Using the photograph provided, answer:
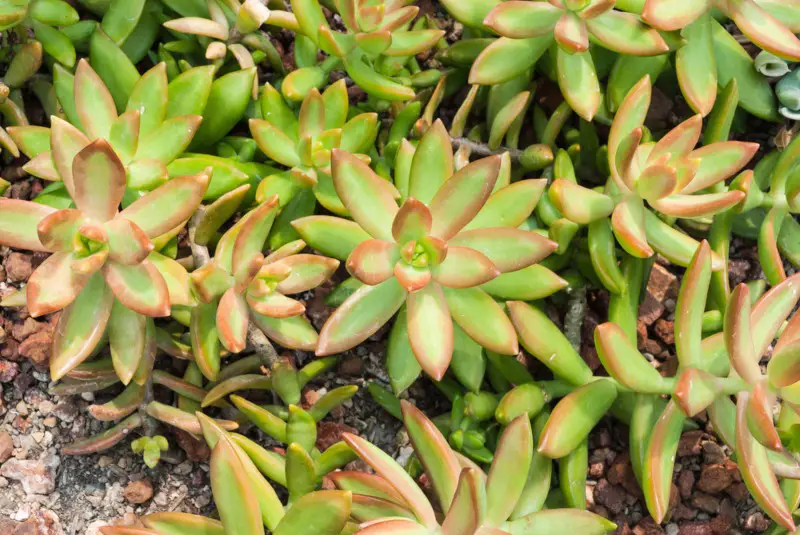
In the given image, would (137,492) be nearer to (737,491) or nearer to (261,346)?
(261,346)

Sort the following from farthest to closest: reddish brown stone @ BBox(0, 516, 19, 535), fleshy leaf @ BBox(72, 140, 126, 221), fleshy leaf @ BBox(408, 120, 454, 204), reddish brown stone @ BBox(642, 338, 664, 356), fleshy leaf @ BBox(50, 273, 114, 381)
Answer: reddish brown stone @ BBox(642, 338, 664, 356), reddish brown stone @ BBox(0, 516, 19, 535), fleshy leaf @ BBox(408, 120, 454, 204), fleshy leaf @ BBox(50, 273, 114, 381), fleshy leaf @ BBox(72, 140, 126, 221)

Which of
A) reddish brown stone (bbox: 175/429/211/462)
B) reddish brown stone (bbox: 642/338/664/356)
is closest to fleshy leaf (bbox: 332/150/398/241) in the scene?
reddish brown stone (bbox: 175/429/211/462)

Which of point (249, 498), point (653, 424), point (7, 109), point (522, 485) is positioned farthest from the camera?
point (7, 109)

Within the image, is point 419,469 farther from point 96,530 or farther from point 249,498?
point 96,530

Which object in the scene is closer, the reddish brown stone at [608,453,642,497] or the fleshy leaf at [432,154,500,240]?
the fleshy leaf at [432,154,500,240]

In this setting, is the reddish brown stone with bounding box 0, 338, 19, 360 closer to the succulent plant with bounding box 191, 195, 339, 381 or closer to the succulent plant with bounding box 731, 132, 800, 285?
the succulent plant with bounding box 191, 195, 339, 381

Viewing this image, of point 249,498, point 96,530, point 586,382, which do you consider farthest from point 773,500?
point 96,530

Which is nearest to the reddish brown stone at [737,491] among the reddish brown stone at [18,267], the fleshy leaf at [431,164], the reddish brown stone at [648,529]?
the reddish brown stone at [648,529]
